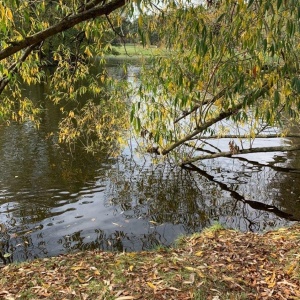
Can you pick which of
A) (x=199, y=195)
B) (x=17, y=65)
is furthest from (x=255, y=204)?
(x=17, y=65)

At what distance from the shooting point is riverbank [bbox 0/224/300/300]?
11.6 feet

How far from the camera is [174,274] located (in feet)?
12.7

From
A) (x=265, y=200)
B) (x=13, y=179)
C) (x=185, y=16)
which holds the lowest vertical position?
(x=265, y=200)

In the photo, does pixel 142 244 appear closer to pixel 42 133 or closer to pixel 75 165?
pixel 75 165

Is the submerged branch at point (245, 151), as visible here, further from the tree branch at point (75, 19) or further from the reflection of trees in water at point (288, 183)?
the tree branch at point (75, 19)

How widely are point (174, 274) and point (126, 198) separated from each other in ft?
15.9

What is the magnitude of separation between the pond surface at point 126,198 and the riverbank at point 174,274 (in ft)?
5.26

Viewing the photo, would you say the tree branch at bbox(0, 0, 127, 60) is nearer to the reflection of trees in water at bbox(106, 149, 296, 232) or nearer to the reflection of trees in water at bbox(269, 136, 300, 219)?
the reflection of trees in water at bbox(106, 149, 296, 232)

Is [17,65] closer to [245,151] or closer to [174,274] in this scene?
[174,274]

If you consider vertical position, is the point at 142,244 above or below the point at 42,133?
below

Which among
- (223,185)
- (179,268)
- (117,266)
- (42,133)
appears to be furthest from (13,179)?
(179,268)

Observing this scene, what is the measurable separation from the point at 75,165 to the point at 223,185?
440 centimetres

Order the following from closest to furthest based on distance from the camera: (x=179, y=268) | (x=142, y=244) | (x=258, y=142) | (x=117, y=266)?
(x=179, y=268) → (x=117, y=266) → (x=142, y=244) → (x=258, y=142)

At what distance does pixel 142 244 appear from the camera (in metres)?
6.45
